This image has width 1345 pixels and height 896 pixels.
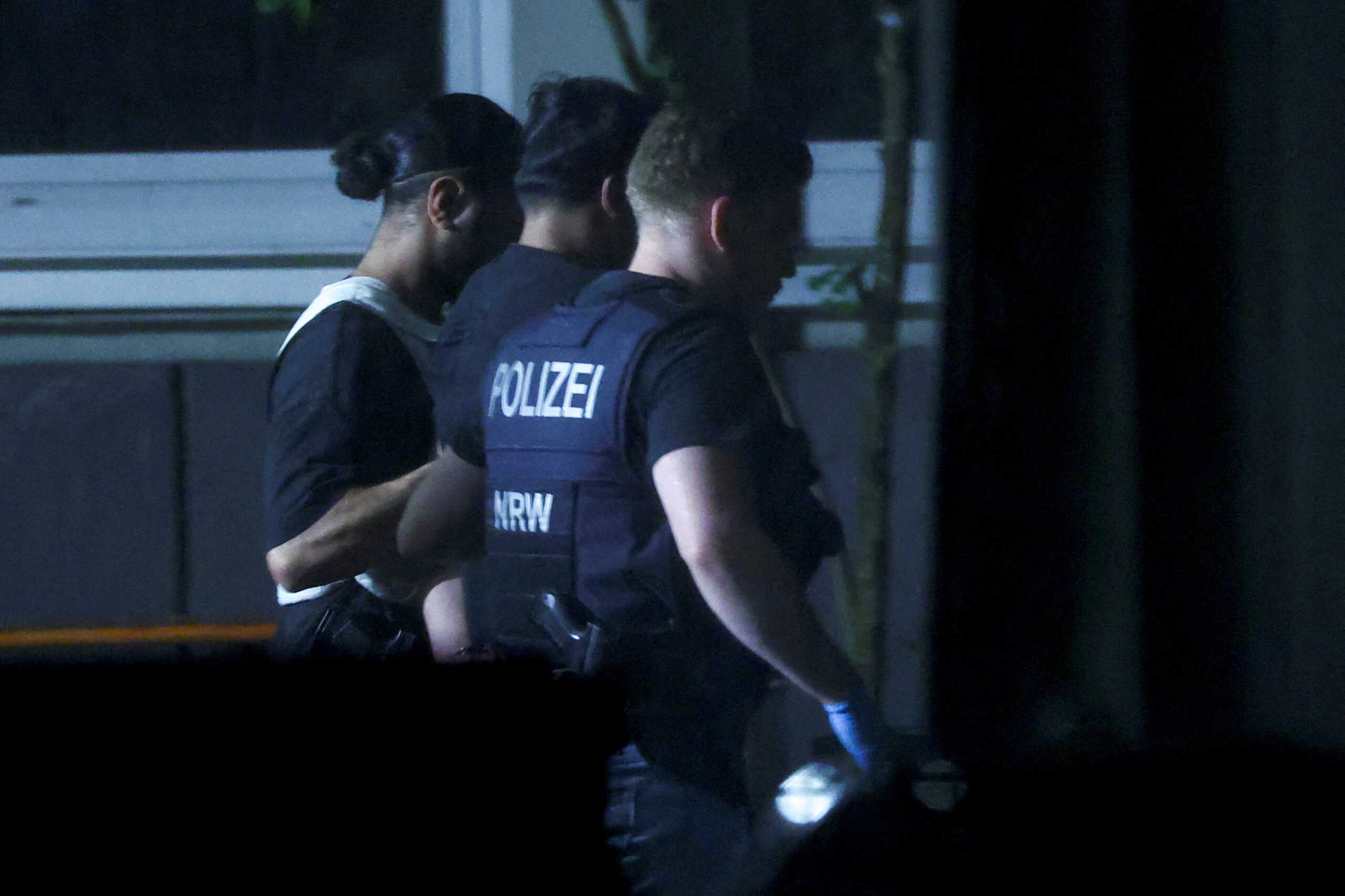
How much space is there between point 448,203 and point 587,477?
76cm

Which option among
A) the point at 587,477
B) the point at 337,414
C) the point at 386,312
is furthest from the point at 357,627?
the point at 587,477

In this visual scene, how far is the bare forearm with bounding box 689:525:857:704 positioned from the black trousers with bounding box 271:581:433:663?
2.34 ft

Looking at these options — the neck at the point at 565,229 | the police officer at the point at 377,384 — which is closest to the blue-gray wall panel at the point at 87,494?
the police officer at the point at 377,384

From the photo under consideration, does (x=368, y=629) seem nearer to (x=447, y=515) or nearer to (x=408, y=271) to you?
(x=447, y=515)

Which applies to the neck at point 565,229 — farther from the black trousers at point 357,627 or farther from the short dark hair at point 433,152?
the black trousers at point 357,627

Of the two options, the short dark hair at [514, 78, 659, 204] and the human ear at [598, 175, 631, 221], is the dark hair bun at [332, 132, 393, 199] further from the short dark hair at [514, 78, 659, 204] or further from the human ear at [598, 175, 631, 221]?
the human ear at [598, 175, 631, 221]

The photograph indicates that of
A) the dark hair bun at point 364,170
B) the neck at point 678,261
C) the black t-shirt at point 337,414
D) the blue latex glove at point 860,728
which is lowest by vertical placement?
the blue latex glove at point 860,728

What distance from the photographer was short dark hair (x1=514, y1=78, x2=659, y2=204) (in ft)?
7.09

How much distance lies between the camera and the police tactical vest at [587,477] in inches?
75.3

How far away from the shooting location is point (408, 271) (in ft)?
8.21

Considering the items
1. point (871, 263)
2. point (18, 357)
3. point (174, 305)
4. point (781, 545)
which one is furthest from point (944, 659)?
point (18, 357)

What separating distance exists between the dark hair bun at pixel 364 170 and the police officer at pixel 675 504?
0.65 meters

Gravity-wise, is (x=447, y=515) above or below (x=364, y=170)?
below

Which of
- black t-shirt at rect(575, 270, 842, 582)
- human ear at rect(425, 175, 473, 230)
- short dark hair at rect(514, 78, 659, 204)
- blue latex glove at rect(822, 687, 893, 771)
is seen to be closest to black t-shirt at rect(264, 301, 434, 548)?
human ear at rect(425, 175, 473, 230)
